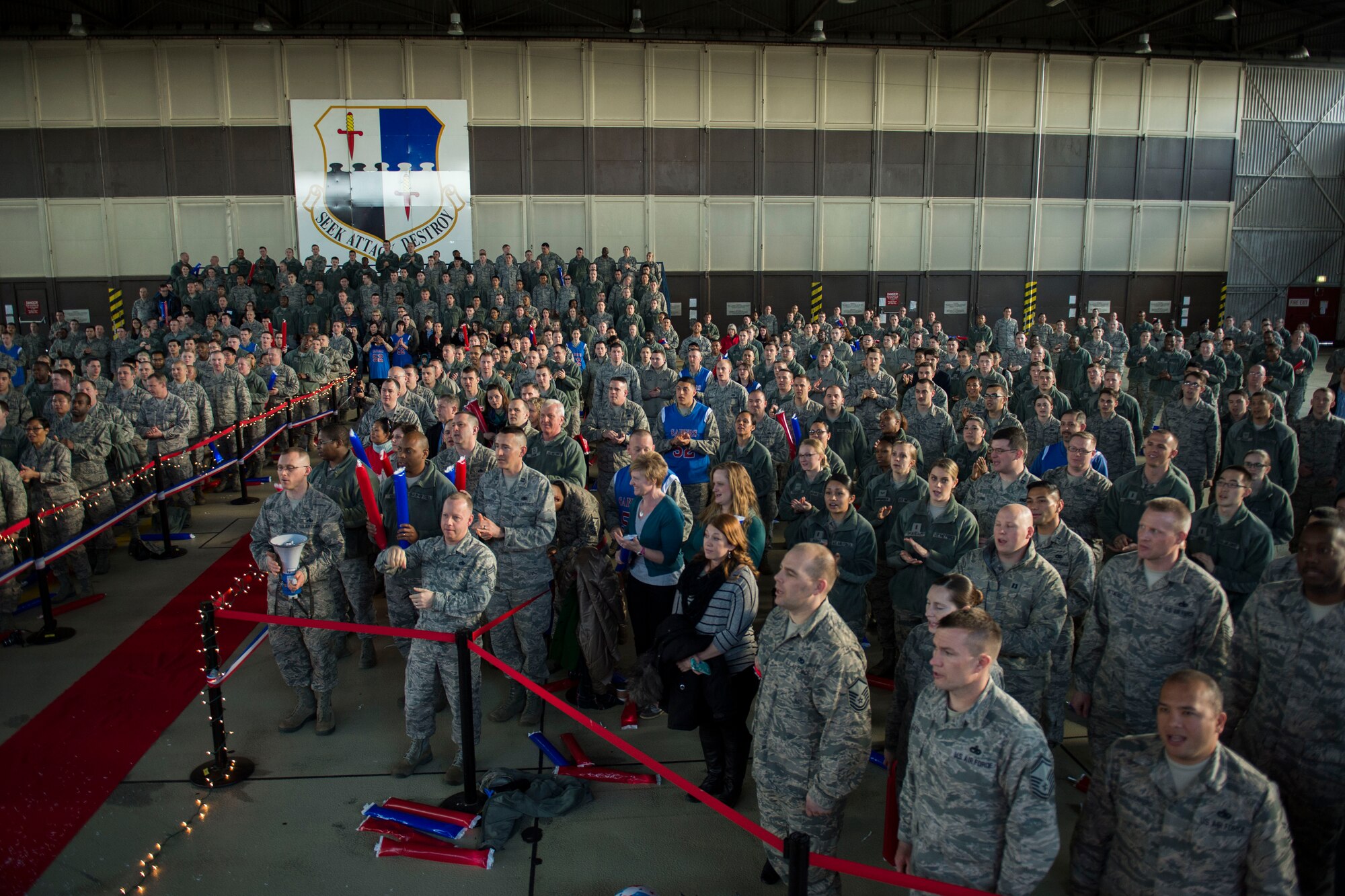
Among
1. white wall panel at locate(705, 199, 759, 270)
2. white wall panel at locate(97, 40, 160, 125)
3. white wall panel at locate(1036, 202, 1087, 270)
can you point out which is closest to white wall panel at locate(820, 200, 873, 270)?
white wall panel at locate(705, 199, 759, 270)

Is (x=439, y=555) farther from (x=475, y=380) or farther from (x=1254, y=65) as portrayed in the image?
(x=1254, y=65)

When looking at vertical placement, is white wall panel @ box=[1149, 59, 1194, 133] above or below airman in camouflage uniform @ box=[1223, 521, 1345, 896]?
above

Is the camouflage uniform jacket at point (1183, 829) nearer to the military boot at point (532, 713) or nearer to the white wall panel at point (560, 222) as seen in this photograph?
the military boot at point (532, 713)

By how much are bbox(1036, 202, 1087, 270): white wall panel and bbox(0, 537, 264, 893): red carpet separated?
86.4 feet

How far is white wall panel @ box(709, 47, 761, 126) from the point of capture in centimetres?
2470

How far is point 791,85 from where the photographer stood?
25.1m

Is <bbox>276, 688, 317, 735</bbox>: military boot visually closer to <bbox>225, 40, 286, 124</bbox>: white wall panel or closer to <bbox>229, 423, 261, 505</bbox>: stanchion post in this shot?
<bbox>229, 423, 261, 505</bbox>: stanchion post

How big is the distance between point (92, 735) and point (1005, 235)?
27.3 meters

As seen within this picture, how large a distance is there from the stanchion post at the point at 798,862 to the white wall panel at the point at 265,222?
989 inches

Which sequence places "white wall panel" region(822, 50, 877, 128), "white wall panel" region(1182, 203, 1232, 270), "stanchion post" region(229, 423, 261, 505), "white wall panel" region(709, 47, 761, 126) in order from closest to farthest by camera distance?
1. "stanchion post" region(229, 423, 261, 505)
2. "white wall panel" region(709, 47, 761, 126)
3. "white wall panel" region(822, 50, 877, 128)
4. "white wall panel" region(1182, 203, 1232, 270)

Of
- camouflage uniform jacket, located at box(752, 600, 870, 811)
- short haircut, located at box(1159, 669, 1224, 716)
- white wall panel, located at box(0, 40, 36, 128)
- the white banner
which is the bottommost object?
camouflage uniform jacket, located at box(752, 600, 870, 811)

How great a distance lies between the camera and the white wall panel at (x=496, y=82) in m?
23.9

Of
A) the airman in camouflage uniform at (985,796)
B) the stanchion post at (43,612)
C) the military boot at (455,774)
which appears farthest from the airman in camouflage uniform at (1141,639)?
the stanchion post at (43,612)

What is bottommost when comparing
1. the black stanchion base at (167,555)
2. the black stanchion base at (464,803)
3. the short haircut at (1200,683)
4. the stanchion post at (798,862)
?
the black stanchion base at (464,803)
